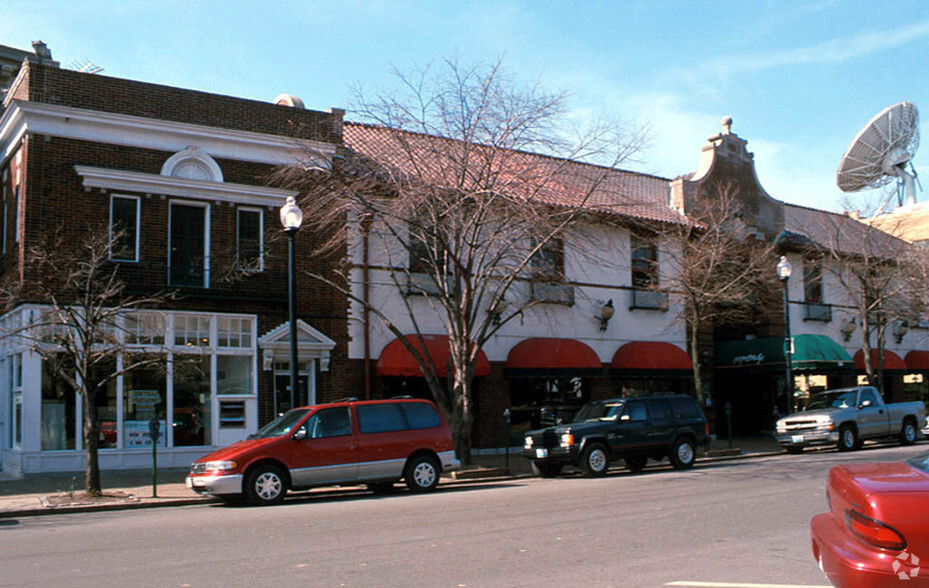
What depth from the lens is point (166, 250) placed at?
19750 mm

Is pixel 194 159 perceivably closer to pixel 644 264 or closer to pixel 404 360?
pixel 404 360

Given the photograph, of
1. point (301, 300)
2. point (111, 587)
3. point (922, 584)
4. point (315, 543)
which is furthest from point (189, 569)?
point (301, 300)

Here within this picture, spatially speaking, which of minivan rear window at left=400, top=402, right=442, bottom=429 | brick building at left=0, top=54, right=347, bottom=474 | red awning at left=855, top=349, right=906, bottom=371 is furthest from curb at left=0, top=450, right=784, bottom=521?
red awning at left=855, top=349, right=906, bottom=371

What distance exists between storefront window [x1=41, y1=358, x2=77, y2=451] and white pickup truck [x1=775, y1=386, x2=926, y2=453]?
17.7 meters

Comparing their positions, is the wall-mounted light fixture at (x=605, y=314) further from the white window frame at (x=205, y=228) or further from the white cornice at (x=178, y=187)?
the white window frame at (x=205, y=228)

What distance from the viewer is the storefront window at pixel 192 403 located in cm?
1981

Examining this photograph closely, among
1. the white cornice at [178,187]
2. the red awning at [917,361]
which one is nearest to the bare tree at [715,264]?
the red awning at [917,361]

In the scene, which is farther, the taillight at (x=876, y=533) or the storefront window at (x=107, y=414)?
the storefront window at (x=107, y=414)

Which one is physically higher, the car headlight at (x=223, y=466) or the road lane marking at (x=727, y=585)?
the car headlight at (x=223, y=466)

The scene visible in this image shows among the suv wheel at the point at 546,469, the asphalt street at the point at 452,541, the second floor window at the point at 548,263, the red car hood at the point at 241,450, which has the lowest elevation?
the suv wheel at the point at 546,469

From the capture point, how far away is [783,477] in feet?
52.8

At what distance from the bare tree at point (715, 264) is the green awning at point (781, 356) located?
1.06m

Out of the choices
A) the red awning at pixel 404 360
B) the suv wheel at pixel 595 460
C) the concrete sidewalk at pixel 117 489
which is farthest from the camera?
the red awning at pixel 404 360

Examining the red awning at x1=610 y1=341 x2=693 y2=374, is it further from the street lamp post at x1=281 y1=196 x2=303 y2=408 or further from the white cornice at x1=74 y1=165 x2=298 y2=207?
the street lamp post at x1=281 y1=196 x2=303 y2=408
